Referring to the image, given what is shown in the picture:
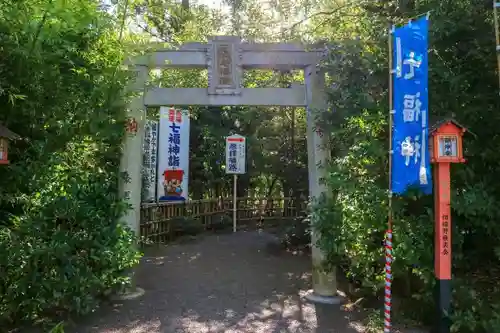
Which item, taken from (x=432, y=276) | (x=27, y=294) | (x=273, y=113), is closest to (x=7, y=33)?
(x=27, y=294)

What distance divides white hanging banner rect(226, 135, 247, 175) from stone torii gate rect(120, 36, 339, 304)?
646 centimetres

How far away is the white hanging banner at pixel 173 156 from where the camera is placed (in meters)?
10.2

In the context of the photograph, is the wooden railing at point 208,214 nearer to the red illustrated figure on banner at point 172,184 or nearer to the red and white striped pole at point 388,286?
the red illustrated figure on banner at point 172,184

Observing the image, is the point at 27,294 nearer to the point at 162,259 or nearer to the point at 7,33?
the point at 7,33

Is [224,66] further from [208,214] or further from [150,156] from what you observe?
[208,214]

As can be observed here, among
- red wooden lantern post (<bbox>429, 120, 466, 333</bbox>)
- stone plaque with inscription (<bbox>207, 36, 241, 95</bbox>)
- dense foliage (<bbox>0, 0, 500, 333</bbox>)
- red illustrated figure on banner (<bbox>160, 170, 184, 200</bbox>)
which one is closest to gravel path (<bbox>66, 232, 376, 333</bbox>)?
dense foliage (<bbox>0, 0, 500, 333</bbox>)

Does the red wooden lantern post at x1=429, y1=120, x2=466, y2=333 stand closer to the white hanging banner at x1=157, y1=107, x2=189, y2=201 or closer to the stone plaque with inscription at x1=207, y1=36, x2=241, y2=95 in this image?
the stone plaque with inscription at x1=207, y1=36, x2=241, y2=95

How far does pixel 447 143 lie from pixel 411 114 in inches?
17.0

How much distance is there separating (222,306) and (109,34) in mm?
3715

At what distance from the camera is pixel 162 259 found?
9539 millimetres

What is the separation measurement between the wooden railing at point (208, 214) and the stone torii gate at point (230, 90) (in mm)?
2776

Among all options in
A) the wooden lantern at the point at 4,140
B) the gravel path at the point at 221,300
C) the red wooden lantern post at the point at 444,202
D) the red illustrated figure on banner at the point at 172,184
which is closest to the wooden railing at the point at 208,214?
the red illustrated figure on banner at the point at 172,184

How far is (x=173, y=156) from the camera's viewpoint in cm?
1041

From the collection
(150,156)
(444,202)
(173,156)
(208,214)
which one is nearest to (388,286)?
(444,202)
